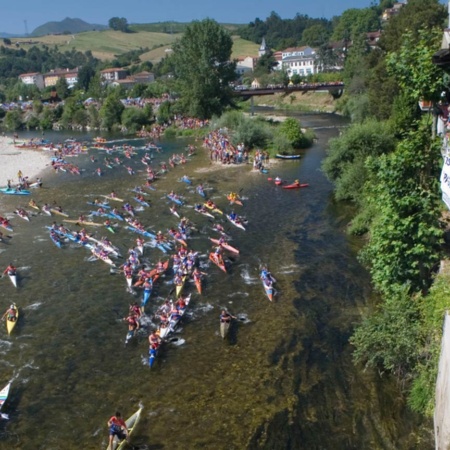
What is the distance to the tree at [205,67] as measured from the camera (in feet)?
283

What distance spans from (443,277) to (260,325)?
845cm

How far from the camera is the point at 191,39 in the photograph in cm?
8775

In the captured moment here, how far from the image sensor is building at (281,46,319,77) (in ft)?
599

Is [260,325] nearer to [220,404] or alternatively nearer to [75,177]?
[220,404]

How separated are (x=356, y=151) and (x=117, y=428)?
1219 inches

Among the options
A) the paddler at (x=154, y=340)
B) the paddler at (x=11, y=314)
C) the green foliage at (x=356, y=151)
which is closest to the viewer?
the paddler at (x=154, y=340)

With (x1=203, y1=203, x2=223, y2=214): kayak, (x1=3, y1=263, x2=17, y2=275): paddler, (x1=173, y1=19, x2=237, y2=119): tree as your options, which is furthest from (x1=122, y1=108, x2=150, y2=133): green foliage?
(x1=3, y1=263, x2=17, y2=275): paddler

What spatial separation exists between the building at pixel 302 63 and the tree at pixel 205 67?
324ft

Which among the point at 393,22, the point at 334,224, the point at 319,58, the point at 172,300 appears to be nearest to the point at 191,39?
the point at 393,22

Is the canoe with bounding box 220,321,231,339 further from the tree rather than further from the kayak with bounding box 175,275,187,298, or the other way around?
Result: the tree

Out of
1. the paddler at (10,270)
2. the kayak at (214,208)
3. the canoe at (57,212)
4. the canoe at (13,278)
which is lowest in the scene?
the canoe at (57,212)

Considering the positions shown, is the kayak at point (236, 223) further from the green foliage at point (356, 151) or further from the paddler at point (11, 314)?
the paddler at point (11, 314)

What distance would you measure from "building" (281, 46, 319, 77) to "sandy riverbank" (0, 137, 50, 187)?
12260 centimetres

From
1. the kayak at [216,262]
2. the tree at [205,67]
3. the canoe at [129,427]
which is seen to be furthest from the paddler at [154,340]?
the tree at [205,67]
